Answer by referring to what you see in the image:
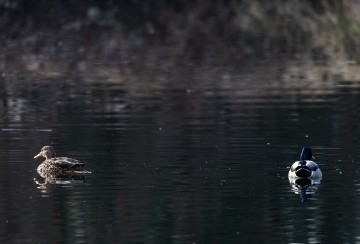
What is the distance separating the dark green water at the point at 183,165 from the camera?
20.9 m

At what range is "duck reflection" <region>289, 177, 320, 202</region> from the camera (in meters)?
23.8

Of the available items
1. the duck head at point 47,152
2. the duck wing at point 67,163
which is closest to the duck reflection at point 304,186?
the duck wing at point 67,163

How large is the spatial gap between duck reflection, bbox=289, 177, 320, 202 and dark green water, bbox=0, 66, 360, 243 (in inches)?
4.6

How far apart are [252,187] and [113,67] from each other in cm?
2624

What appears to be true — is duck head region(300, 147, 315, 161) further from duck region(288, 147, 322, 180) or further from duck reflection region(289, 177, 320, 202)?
duck reflection region(289, 177, 320, 202)

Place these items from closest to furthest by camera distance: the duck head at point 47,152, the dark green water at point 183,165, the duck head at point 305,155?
the dark green water at point 183,165
the duck head at point 305,155
the duck head at point 47,152

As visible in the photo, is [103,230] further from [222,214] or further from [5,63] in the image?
[5,63]

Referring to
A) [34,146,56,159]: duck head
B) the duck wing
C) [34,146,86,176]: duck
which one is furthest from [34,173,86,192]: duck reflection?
[34,146,56,159]: duck head

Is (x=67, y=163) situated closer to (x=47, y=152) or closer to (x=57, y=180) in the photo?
(x=57, y=180)

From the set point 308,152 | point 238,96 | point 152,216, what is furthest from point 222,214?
point 238,96

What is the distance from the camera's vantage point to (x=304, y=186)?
80.5ft

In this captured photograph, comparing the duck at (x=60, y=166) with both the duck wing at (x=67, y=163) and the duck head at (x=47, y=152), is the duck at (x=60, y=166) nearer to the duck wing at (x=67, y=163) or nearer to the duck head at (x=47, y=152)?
the duck wing at (x=67, y=163)

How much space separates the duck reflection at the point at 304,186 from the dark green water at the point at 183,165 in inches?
4.6

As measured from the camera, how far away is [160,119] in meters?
34.0
